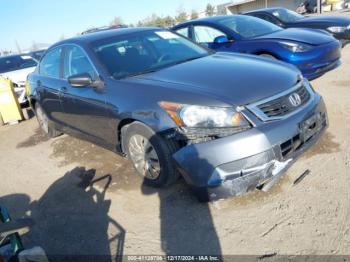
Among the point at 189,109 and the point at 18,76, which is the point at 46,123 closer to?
the point at 189,109

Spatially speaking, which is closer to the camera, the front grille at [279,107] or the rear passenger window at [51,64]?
the front grille at [279,107]

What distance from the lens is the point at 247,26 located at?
6.89 m

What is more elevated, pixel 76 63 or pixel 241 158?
pixel 76 63

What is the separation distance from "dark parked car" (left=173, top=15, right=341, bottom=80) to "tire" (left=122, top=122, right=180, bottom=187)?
336 centimetres

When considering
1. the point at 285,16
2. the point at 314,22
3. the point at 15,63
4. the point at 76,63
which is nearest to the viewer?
the point at 76,63

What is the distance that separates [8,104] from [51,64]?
3349 mm

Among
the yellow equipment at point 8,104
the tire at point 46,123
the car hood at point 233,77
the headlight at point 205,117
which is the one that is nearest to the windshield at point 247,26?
the car hood at point 233,77

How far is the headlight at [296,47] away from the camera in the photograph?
18.7 feet

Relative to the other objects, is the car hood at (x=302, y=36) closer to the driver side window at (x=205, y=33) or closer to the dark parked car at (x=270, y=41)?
the dark parked car at (x=270, y=41)

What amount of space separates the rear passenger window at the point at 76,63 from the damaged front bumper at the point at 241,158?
1.77m

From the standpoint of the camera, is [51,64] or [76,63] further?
[51,64]

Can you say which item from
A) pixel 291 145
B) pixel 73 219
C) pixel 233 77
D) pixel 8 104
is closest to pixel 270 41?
pixel 233 77

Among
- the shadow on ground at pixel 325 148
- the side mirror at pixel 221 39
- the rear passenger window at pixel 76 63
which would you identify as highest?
the rear passenger window at pixel 76 63

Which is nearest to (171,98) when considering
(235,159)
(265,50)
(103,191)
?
(235,159)
